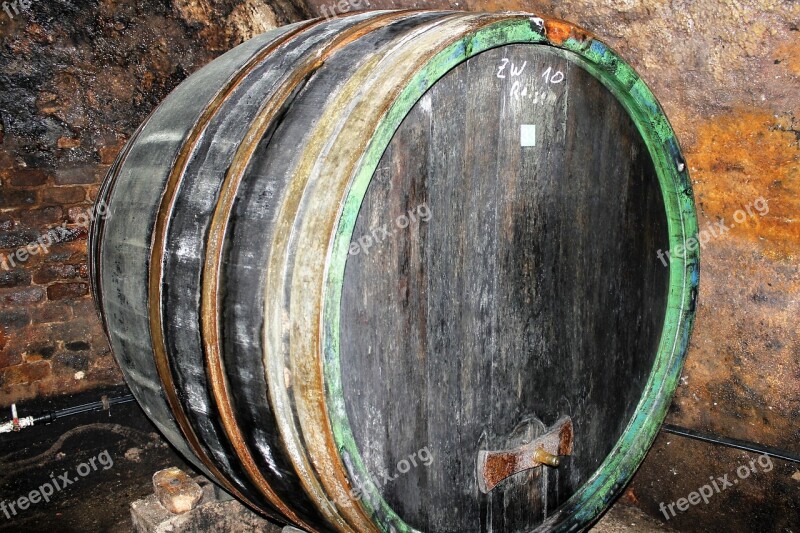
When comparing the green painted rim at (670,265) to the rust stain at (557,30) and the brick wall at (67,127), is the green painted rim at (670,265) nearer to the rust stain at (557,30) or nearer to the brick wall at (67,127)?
the rust stain at (557,30)

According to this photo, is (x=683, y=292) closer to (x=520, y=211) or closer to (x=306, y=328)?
(x=520, y=211)

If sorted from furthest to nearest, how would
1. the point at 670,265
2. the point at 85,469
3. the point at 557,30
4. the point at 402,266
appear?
the point at 85,469 → the point at 670,265 → the point at 557,30 → the point at 402,266

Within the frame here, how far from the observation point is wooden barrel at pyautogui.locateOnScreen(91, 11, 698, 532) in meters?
1.34

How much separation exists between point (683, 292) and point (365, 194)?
1178 millimetres

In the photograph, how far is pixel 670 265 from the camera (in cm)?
209

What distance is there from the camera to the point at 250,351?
138 cm

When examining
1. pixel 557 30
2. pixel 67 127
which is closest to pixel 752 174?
pixel 557 30

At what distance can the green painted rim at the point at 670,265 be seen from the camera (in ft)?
4.25

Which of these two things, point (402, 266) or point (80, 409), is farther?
point (80, 409)

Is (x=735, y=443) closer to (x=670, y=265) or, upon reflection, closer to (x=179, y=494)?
(x=670, y=265)

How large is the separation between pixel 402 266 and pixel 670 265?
1.01m

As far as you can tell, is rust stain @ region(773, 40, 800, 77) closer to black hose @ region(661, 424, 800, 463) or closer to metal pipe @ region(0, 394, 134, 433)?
black hose @ region(661, 424, 800, 463)

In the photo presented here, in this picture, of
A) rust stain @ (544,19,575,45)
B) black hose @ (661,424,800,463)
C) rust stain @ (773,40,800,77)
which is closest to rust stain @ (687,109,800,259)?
rust stain @ (773,40,800,77)

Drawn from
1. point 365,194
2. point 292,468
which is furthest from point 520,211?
point 292,468
